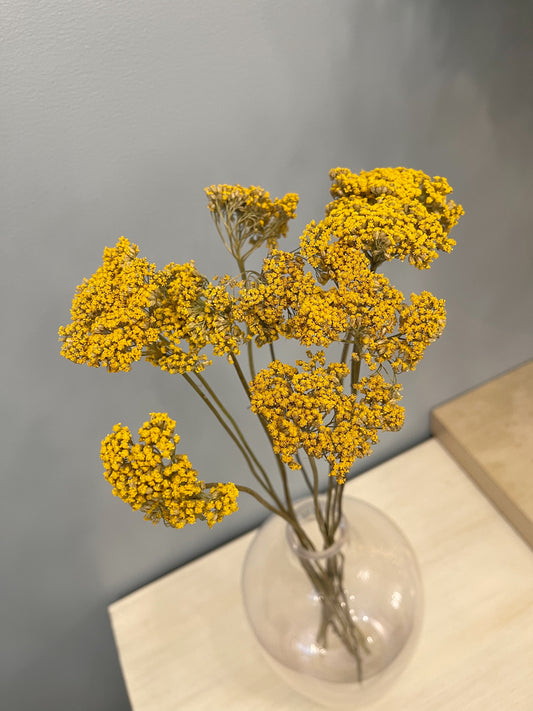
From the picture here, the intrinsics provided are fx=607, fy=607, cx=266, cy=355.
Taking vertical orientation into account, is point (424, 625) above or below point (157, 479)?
below

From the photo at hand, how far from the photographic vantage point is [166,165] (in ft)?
2.22

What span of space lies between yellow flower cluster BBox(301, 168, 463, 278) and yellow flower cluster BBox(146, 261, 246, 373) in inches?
3.0

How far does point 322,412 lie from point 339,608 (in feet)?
1.11

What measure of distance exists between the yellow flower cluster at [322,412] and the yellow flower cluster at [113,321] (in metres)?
0.10

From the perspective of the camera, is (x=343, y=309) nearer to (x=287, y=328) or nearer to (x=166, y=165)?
(x=287, y=328)

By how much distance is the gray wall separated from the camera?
615mm

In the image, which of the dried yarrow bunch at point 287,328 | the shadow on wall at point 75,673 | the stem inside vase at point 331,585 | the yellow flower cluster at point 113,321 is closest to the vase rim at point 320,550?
the stem inside vase at point 331,585

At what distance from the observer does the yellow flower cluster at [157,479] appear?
0.45 meters

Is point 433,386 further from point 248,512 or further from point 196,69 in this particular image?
point 196,69

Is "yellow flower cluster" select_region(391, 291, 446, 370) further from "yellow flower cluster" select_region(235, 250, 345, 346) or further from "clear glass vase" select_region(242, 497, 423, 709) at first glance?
"clear glass vase" select_region(242, 497, 423, 709)

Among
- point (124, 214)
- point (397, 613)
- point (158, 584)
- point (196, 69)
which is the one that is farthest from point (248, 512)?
point (196, 69)

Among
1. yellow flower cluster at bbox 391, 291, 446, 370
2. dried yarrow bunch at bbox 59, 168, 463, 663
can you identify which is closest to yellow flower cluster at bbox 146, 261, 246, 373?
dried yarrow bunch at bbox 59, 168, 463, 663

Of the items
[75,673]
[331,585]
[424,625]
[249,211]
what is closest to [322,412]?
[249,211]

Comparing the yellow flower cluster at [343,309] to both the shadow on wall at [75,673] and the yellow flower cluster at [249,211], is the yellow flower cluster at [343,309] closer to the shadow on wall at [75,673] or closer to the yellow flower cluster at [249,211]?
the yellow flower cluster at [249,211]
